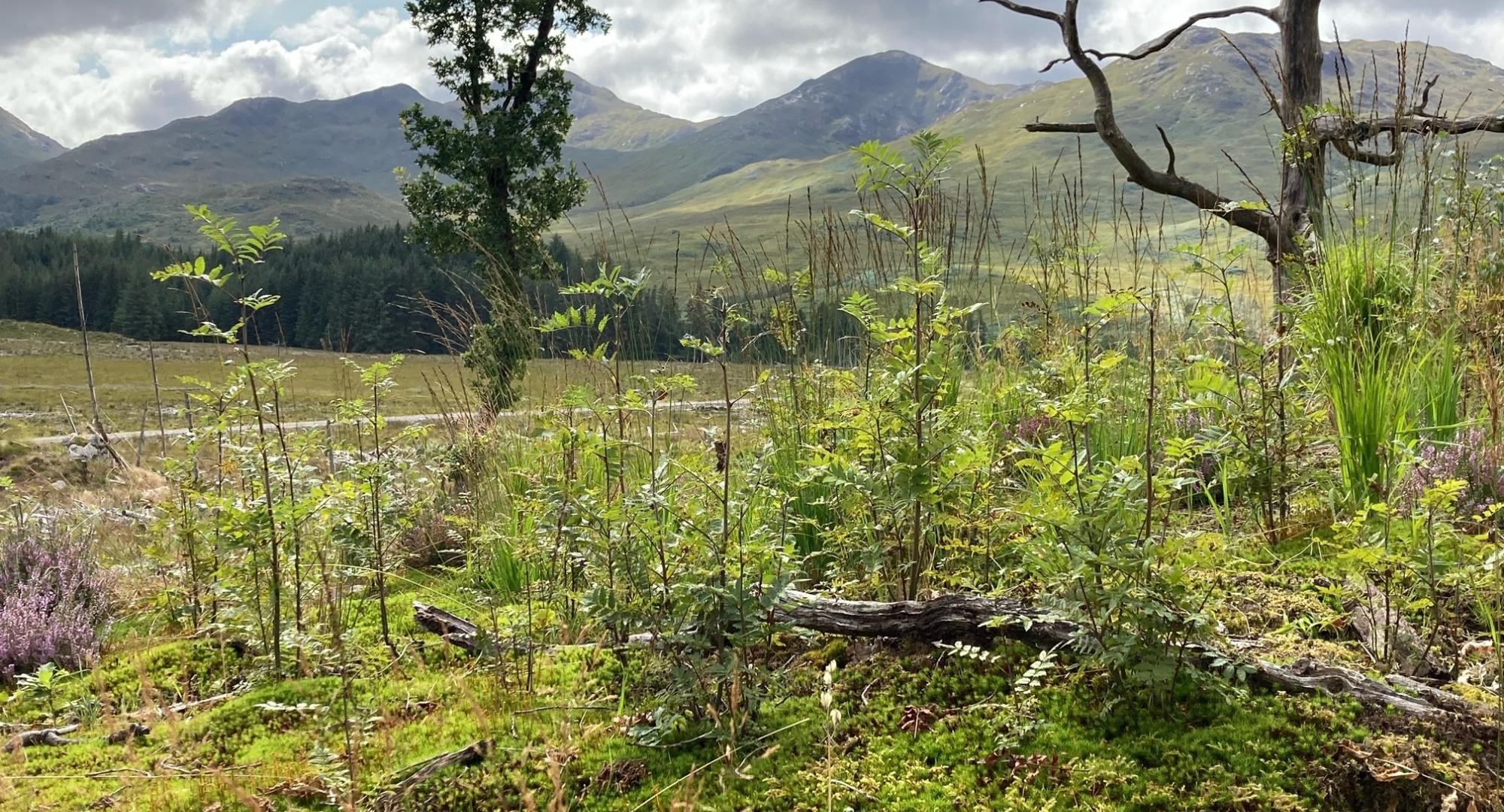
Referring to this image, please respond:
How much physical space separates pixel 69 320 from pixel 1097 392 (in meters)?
114

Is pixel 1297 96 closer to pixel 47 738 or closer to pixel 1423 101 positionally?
pixel 1423 101

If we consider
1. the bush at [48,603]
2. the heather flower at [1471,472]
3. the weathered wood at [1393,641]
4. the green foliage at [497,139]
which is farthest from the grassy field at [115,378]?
the weathered wood at [1393,641]

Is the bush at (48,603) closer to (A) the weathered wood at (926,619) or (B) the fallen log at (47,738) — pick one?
(B) the fallen log at (47,738)

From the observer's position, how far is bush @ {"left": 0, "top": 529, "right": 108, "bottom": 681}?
4.68m

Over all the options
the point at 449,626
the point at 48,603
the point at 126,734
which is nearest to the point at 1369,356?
the point at 449,626

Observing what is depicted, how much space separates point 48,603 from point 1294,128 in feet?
29.2

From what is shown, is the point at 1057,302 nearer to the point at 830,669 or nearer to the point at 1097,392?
the point at 1097,392

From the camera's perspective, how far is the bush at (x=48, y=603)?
15.3 feet

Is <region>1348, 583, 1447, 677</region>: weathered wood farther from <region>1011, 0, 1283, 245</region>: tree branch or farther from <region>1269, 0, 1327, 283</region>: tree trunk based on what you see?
<region>1011, 0, 1283, 245</region>: tree branch

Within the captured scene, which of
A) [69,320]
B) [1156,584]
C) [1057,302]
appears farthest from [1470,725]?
[69,320]

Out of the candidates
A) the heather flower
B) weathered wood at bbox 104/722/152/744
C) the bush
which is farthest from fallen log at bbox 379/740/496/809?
the heather flower

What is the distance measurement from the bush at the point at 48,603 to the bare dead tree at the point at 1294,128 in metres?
7.11

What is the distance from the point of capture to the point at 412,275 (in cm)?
8350

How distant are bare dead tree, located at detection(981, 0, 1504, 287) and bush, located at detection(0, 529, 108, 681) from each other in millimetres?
7111
